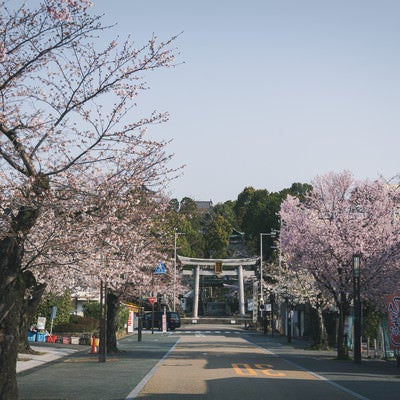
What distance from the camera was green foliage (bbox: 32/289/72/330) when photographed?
4328 centimetres

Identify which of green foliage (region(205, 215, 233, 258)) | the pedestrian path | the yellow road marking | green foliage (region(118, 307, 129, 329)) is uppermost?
green foliage (region(205, 215, 233, 258))

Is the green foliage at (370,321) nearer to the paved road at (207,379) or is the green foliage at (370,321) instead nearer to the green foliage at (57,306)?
the paved road at (207,379)

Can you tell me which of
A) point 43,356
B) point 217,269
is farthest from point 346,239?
point 217,269

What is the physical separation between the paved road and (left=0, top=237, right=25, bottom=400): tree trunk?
7.09 ft

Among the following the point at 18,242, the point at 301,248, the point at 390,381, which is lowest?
the point at 390,381

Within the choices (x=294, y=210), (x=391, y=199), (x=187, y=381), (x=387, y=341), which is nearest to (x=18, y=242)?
(x=187, y=381)

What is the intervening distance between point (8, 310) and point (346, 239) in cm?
2265

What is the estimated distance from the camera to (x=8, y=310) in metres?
12.8

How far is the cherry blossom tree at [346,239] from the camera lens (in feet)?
103

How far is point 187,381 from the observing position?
1792cm

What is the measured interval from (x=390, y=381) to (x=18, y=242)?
12.3 meters

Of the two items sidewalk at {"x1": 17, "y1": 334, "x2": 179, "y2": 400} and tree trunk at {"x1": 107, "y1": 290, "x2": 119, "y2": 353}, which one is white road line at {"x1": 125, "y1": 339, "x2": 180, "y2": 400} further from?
tree trunk at {"x1": 107, "y1": 290, "x2": 119, "y2": 353}

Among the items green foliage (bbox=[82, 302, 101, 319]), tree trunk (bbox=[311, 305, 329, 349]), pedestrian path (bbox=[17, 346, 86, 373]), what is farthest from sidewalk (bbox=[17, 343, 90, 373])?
green foliage (bbox=[82, 302, 101, 319])

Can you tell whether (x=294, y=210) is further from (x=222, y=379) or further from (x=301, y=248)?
(x=222, y=379)
